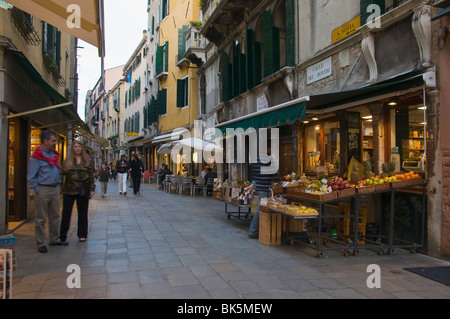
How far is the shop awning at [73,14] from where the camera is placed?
553 cm

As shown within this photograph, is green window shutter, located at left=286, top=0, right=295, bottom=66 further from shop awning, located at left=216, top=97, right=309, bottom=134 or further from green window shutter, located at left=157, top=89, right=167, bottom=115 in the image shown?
green window shutter, located at left=157, top=89, right=167, bottom=115

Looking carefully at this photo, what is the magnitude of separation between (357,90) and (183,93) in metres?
15.9

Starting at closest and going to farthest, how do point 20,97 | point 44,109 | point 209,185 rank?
point 44,109, point 20,97, point 209,185

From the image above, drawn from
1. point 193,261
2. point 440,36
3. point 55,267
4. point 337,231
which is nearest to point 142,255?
point 193,261

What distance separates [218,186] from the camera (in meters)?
9.21

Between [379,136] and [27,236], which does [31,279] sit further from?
[379,136]

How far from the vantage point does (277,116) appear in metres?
6.84

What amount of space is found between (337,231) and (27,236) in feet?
19.3

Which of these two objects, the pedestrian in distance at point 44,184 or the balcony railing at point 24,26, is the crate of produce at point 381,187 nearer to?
the pedestrian in distance at point 44,184

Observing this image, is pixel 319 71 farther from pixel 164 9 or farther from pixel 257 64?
pixel 164 9

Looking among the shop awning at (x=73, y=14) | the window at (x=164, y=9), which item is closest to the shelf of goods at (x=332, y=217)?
the shop awning at (x=73, y=14)

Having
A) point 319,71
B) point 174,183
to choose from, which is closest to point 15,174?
point 319,71

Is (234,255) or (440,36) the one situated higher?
(440,36)

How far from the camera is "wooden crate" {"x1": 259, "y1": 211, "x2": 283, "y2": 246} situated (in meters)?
6.24
